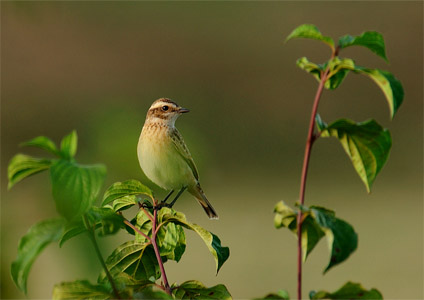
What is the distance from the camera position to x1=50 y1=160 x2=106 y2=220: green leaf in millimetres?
785

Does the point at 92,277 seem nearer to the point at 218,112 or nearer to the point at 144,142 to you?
the point at 144,142

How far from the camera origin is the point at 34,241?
2.73ft

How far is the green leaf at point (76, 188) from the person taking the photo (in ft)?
2.57

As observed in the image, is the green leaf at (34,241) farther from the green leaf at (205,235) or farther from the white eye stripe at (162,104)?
the white eye stripe at (162,104)

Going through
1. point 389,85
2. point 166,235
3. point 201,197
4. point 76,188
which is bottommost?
point 201,197

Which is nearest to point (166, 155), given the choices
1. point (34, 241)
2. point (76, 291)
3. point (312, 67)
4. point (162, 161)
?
point (162, 161)

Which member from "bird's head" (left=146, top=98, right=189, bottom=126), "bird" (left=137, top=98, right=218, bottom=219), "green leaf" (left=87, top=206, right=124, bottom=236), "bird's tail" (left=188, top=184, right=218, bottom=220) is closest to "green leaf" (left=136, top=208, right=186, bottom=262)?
"green leaf" (left=87, top=206, right=124, bottom=236)

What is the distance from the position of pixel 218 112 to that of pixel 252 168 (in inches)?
58.8

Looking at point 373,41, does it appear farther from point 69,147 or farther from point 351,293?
point 69,147

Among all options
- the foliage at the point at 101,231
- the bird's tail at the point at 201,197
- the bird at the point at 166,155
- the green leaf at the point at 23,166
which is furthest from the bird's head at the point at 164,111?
the green leaf at the point at 23,166

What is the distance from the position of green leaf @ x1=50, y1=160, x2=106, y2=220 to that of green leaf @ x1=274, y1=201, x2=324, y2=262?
0.28 meters

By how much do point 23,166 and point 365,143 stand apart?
49cm

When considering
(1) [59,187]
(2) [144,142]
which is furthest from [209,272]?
(1) [59,187]

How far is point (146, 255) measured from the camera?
1196mm
